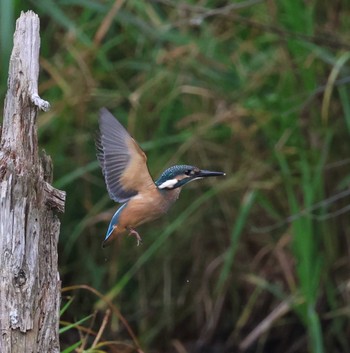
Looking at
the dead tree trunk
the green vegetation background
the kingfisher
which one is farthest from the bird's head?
the green vegetation background

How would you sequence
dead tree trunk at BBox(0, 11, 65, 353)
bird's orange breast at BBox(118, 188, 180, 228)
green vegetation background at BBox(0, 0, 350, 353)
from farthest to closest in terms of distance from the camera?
green vegetation background at BBox(0, 0, 350, 353) < bird's orange breast at BBox(118, 188, 180, 228) < dead tree trunk at BBox(0, 11, 65, 353)

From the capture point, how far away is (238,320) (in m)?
5.25

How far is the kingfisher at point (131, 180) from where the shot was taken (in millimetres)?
2887

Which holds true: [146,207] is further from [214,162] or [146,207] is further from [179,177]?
[214,162]

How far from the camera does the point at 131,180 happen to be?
2.95m

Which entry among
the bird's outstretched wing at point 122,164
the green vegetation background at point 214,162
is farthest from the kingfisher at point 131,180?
the green vegetation background at point 214,162

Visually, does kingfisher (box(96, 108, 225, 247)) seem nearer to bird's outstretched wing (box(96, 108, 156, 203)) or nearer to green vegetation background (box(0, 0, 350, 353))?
bird's outstretched wing (box(96, 108, 156, 203))

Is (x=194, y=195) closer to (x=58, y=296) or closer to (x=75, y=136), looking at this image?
(x=75, y=136)

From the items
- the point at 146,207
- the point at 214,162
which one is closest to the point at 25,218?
the point at 146,207

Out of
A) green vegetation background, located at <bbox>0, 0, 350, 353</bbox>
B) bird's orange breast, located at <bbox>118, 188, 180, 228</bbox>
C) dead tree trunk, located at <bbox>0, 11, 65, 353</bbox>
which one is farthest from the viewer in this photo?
green vegetation background, located at <bbox>0, 0, 350, 353</bbox>

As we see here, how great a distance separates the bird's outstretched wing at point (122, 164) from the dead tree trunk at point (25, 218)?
0.34m

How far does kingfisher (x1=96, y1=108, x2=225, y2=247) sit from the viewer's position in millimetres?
2887

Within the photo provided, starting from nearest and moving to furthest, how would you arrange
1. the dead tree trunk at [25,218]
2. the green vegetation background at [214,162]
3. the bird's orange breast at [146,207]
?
the dead tree trunk at [25,218]
the bird's orange breast at [146,207]
the green vegetation background at [214,162]

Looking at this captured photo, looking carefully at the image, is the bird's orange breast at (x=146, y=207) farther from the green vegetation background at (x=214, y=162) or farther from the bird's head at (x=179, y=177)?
the green vegetation background at (x=214, y=162)
